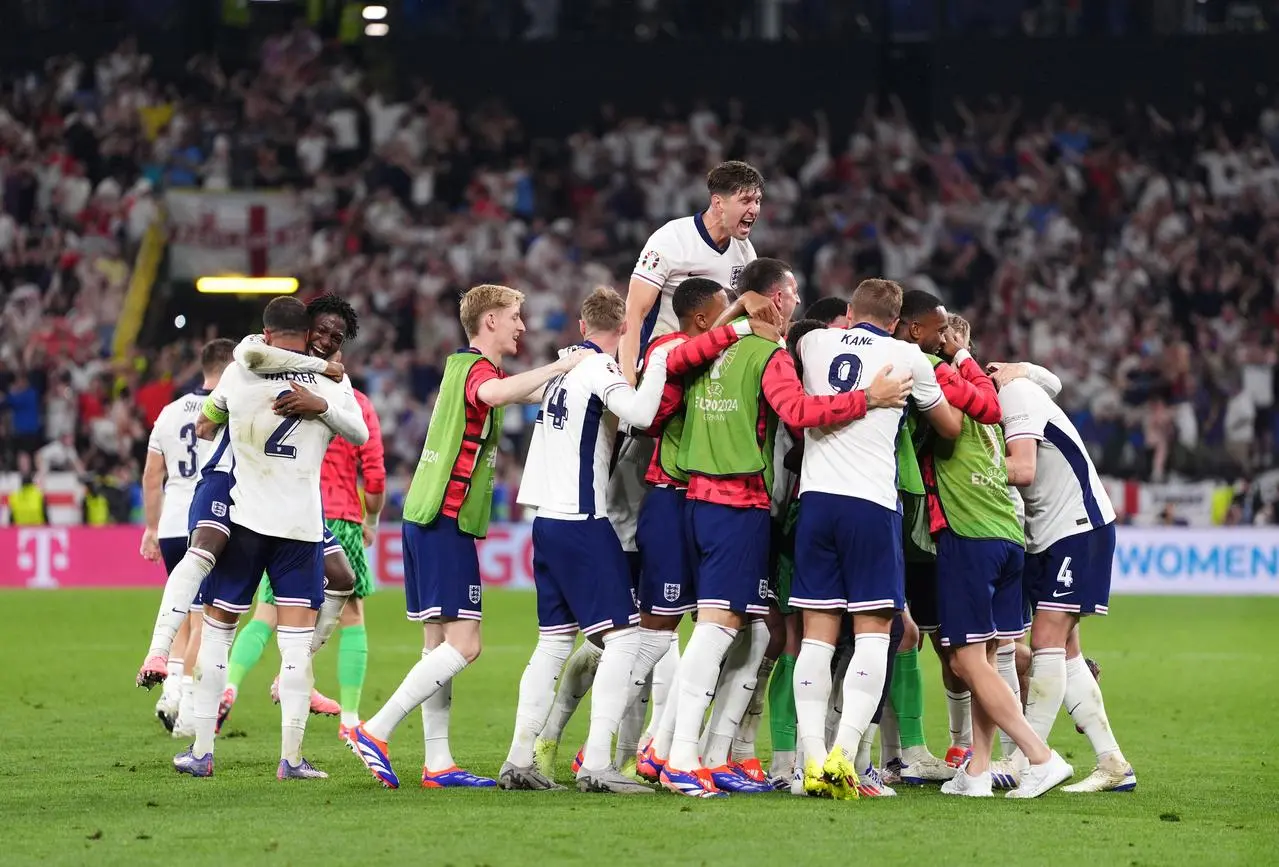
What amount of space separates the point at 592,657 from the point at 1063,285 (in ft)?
63.1

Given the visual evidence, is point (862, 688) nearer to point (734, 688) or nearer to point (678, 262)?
point (734, 688)

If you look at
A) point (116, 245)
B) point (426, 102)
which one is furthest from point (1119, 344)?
point (116, 245)

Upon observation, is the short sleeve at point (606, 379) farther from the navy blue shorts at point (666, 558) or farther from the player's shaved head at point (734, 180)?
the player's shaved head at point (734, 180)

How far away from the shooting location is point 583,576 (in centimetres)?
803

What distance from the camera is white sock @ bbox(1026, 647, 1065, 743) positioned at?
8.61m

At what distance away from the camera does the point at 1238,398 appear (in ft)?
77.7

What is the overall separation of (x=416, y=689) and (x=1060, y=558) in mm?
3234

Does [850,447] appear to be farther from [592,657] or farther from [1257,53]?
[1257,53]

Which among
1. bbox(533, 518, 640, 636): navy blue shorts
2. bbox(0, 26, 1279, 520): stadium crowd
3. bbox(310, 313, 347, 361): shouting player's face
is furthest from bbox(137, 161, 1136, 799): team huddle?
bbox(0, 26, 1279, 520): stadium crowd

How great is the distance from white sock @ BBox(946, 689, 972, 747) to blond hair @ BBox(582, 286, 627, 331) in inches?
102

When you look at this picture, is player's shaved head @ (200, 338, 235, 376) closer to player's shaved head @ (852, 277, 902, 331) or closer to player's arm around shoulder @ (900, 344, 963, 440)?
player's shaved head @ (852, 277, 902, 331)

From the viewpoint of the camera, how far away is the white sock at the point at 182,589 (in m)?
8.63

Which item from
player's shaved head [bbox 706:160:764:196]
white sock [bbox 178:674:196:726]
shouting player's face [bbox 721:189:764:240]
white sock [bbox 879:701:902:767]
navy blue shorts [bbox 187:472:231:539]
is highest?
player's shaved head [bbox 706:160:764:196]

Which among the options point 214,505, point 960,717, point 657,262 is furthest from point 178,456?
point 960,717
